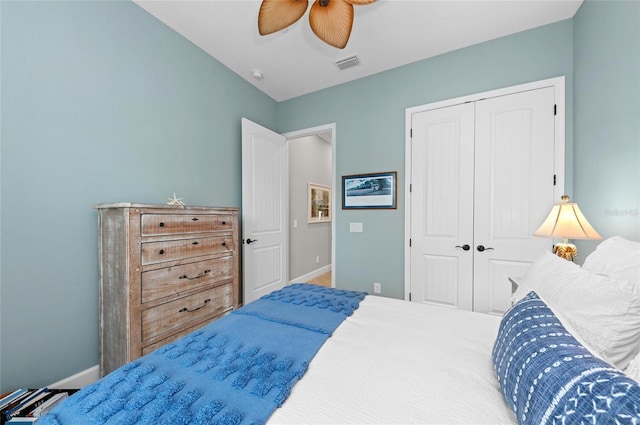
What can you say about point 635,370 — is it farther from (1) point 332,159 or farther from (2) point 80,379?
(1) point 332,159

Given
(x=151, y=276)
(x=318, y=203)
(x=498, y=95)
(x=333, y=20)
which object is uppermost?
(x=333, y=20)

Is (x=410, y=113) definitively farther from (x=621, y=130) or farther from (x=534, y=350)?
(x=534, y=350)

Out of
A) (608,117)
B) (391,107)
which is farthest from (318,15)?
(608,117)

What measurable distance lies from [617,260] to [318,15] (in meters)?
2.04

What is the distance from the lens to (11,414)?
1274 millimetres

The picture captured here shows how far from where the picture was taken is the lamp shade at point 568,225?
5.12 feet

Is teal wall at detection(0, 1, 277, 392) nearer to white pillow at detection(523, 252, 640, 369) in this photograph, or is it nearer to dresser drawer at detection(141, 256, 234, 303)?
dresser drawer at detection(141, 256, 234, 303)

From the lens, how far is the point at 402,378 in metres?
0.86

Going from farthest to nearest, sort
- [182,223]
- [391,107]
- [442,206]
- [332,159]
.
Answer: [332,159] < [391,107] < [442,206] < [182,223]

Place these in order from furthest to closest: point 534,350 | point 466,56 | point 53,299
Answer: point 466,56, point 53,299, point 534,350

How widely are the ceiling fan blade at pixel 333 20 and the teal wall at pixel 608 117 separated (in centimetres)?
155

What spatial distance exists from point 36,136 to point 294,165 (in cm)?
313

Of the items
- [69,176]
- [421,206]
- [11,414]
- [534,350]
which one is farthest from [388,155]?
[11,414]

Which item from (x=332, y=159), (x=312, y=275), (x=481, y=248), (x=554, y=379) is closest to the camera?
(x=554, y=379)
